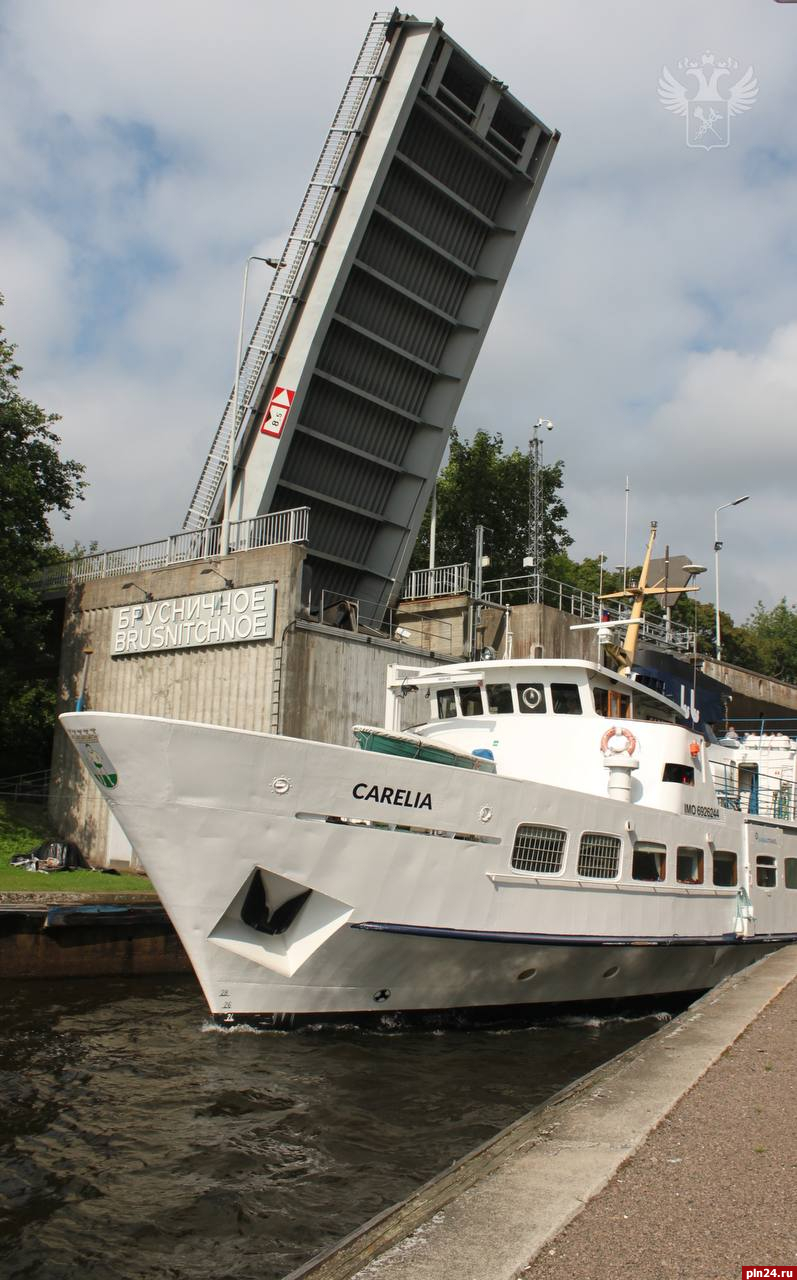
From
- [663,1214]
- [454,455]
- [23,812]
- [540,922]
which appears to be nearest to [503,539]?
[454,455]

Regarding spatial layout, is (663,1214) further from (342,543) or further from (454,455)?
(454,455)

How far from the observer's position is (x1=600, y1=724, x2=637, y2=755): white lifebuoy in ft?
44.3

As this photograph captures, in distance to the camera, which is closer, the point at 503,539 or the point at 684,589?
the point at 684,589

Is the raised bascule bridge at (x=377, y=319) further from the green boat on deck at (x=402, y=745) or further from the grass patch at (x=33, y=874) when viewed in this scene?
the green boat on deck at (x=402, y=745)

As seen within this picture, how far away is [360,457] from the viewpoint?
24.4m

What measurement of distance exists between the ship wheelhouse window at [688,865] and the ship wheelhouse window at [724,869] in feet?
1.95

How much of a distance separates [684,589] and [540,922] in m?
7.41

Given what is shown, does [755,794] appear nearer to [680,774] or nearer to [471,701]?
[680,774]

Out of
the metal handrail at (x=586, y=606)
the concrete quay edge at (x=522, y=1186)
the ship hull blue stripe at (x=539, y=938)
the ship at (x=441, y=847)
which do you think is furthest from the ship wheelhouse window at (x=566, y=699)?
the metal handrail at (x=586, y=606)

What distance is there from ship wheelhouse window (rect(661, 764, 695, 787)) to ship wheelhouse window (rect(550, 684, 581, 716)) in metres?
1.65

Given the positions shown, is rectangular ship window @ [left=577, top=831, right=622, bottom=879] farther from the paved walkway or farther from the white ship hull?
the paved walkway

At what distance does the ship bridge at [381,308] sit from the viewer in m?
21.8

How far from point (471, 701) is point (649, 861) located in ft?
11.5

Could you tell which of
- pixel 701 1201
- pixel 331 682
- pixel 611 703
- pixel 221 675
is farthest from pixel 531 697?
pixel 701 1201
